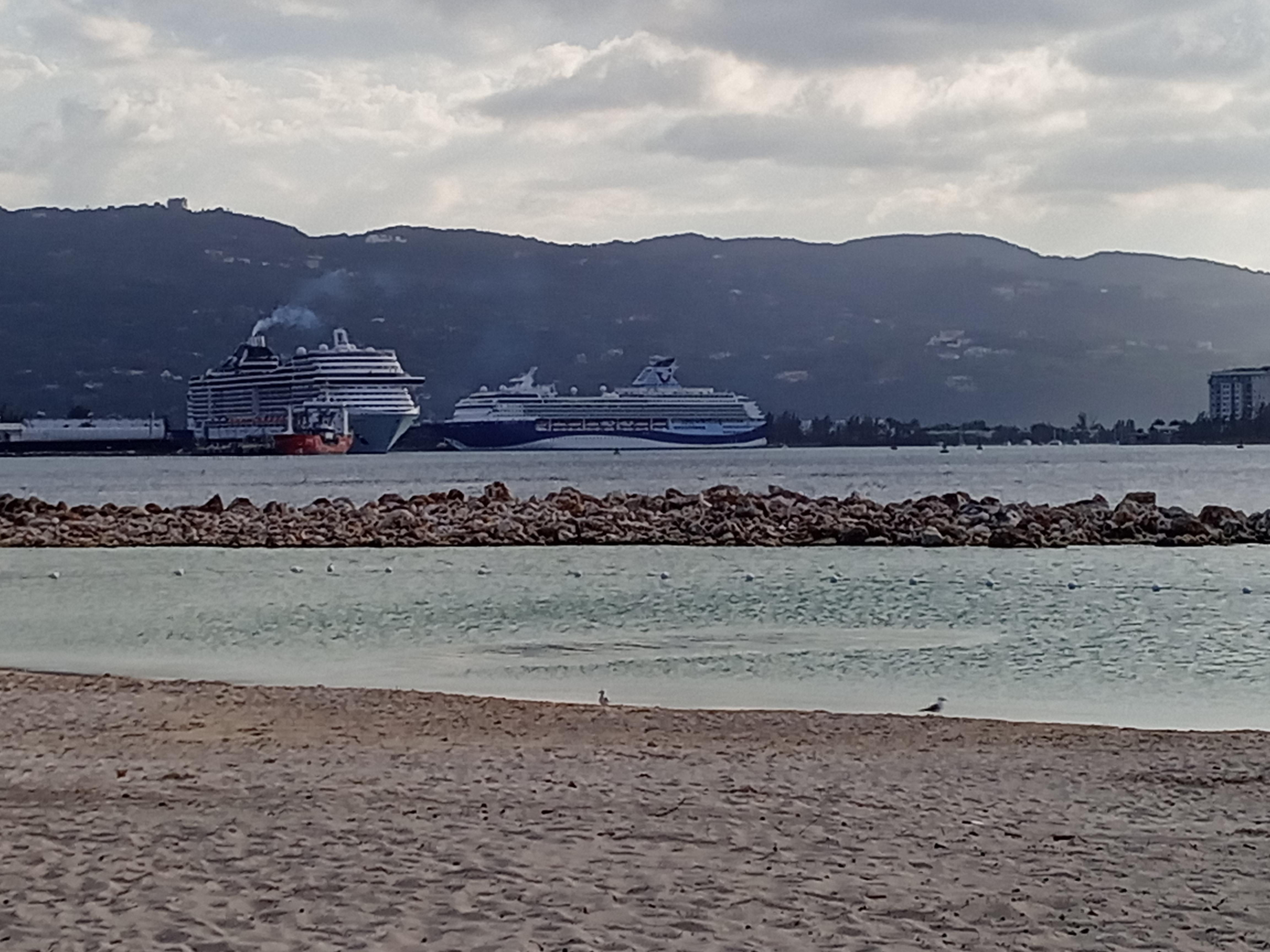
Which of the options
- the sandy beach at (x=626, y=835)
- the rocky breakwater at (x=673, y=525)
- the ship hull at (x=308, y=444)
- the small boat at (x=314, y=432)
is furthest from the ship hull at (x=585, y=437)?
the sandy beach at (x=626, y=835)

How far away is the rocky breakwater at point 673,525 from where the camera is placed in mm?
22656


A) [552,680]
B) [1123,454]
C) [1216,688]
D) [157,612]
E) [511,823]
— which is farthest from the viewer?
[1123,454]

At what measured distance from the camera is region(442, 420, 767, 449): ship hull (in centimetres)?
8588

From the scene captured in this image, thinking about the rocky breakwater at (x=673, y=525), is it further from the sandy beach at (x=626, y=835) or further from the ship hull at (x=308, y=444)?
the ship hull at (x=308, y=444)

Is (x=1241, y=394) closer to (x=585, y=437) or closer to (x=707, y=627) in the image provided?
(x=585, y=437)

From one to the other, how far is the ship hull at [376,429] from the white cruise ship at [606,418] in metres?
4.69

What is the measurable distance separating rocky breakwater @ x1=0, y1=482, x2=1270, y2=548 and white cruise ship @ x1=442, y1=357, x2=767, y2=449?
5863cm

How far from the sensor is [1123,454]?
306 ft

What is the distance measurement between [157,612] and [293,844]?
977 cm

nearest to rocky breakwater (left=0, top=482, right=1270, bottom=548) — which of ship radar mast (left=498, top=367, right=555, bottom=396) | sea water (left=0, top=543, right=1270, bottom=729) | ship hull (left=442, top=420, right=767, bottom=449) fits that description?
sea water (left=0, top=543, right=1270, bottom=729)

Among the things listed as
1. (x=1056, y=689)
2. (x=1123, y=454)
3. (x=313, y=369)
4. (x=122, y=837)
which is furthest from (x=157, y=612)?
(x=1123, y=454)

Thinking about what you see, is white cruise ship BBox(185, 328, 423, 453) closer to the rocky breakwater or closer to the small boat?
the small boat

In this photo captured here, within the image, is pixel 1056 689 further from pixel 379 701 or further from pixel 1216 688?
pixel 379 701

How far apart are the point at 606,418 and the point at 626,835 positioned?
8111 centimetres
